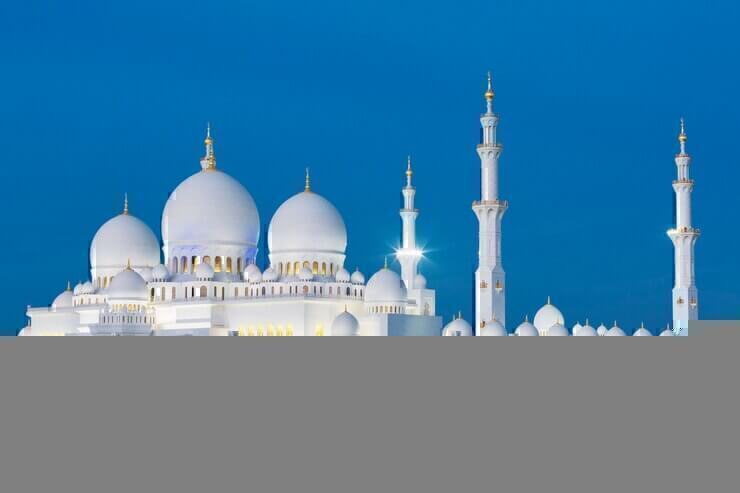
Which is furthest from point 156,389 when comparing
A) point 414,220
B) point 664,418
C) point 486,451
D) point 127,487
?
point 414,220

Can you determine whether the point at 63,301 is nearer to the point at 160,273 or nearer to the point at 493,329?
the point at 160,273

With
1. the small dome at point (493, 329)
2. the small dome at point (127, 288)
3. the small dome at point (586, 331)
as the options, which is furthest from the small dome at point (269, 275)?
the small dome at point (586, 331)

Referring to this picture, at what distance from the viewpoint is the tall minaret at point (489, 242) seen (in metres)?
44.1

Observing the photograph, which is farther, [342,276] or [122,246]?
[122,246]

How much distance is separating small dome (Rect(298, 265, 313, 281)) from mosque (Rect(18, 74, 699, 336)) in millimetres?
29

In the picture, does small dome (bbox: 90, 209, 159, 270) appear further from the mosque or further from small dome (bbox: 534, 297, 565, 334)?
small dome (bbox: 534, 297, 565, 334)

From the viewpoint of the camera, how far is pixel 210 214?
4519cm

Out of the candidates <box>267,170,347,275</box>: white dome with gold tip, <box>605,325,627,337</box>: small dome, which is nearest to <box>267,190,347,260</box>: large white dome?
<box>267,170,347,275</box>: white dome with gold tip

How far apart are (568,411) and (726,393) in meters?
2.78

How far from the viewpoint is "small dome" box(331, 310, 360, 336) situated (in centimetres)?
4069

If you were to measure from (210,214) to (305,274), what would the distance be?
3.73 meters

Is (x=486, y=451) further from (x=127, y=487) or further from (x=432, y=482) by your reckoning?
(x=127, y=487)

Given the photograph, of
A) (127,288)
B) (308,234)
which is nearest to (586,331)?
(308,234)

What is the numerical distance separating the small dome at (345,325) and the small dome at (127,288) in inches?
265
